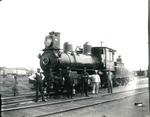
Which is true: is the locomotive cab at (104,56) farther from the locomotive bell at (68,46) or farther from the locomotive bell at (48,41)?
the locomotive bell at (48,41)

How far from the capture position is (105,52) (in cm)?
1734

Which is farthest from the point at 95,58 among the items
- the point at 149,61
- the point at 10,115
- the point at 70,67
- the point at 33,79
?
the point at 149,61

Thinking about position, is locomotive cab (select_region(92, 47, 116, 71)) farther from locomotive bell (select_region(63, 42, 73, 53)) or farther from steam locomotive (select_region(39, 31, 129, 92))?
locomotive bell (select_region(63, 42, 73, 53))

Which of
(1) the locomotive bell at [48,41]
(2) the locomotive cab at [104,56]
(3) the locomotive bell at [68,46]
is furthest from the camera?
(2) the locomotive cab at [104,56]

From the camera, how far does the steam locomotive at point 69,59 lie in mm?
13344

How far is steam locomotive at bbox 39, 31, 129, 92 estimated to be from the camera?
13.3 meters

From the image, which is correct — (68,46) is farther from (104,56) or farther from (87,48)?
(104,56)

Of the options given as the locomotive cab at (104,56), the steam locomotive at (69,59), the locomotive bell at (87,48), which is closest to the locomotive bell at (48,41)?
the steam locomotive at (69,59)

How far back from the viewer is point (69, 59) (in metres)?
14.0

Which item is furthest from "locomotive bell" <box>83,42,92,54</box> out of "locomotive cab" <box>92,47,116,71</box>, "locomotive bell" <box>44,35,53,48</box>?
"locomotive bell" <box>44,35,53,48</box>

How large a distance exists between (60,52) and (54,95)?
2.23m

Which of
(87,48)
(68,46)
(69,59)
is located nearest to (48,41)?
(69,59)

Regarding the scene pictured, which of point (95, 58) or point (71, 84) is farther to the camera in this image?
point (95, 58)

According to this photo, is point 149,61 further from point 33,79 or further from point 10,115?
point 33,79
